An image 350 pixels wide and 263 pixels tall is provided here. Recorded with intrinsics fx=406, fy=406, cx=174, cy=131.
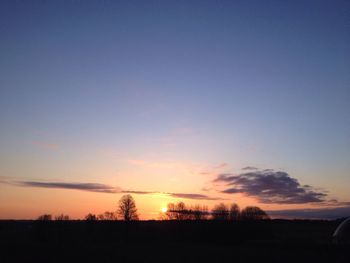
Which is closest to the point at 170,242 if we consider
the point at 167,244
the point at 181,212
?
the point at 167,244

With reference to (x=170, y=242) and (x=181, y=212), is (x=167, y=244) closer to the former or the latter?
(x=170, y=242)

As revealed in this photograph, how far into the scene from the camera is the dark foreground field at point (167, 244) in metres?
45.4

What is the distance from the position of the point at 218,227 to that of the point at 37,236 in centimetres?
4111

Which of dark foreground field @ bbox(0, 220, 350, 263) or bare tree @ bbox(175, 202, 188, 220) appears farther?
bare tree @ bbox(175, 202, 188, 220)

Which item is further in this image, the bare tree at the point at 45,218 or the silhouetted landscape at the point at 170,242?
the bare tree at the point at 45,218

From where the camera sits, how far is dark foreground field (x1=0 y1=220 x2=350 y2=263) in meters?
45.4

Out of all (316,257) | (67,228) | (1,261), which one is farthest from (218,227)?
(1,261)

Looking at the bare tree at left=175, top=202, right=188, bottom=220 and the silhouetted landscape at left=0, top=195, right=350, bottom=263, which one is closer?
the silhouetted landscape at left=0, top=195, right=350, bottom=263

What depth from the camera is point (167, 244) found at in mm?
70438

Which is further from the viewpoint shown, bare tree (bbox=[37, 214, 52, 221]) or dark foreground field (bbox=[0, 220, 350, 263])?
bare tree (bbox=[37, 214, 52, 221])

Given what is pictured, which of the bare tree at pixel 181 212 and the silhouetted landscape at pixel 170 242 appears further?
the bare tree at pixel 181 212

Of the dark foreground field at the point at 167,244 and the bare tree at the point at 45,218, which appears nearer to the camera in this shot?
the dark foreground field at the point at 167,244

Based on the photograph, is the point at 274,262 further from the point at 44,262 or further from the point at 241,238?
the point at 241,238

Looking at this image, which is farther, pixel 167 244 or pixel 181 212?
pixel 181 212
